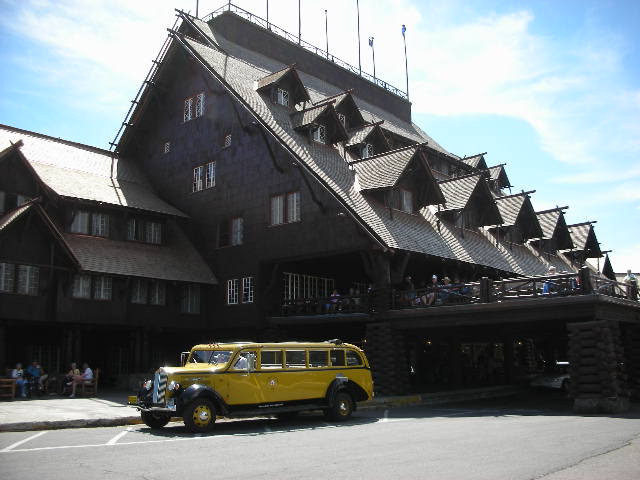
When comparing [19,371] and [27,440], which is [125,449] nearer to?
[27,440]

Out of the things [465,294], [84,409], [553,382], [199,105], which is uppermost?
[199,105]

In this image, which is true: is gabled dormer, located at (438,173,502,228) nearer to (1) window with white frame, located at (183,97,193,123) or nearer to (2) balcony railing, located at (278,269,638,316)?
(2) balcony railing, located at (278,269,638,316)

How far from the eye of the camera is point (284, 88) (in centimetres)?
3478

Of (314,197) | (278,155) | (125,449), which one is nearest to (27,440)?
(125,449)

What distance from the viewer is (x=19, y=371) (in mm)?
25312

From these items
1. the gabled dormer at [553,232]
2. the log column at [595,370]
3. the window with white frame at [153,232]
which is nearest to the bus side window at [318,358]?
the log column at [595,370]

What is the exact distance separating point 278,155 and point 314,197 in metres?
3.55

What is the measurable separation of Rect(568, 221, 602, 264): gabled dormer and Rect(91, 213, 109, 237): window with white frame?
33136 mm

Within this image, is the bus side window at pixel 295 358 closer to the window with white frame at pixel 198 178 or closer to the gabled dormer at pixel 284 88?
the window with white frame at pixel 198 178

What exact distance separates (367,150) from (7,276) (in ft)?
65.6

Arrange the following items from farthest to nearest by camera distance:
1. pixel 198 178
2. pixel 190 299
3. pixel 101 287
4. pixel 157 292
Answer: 1. pixel 198 178
2. pixel 190 299
3. pixel 157 292
4. pixel 101 287

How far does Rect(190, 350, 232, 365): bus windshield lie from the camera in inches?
675

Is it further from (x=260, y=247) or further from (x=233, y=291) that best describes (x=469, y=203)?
(x=233, y=291)

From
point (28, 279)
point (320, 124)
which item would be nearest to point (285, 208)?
point (320, 124)
